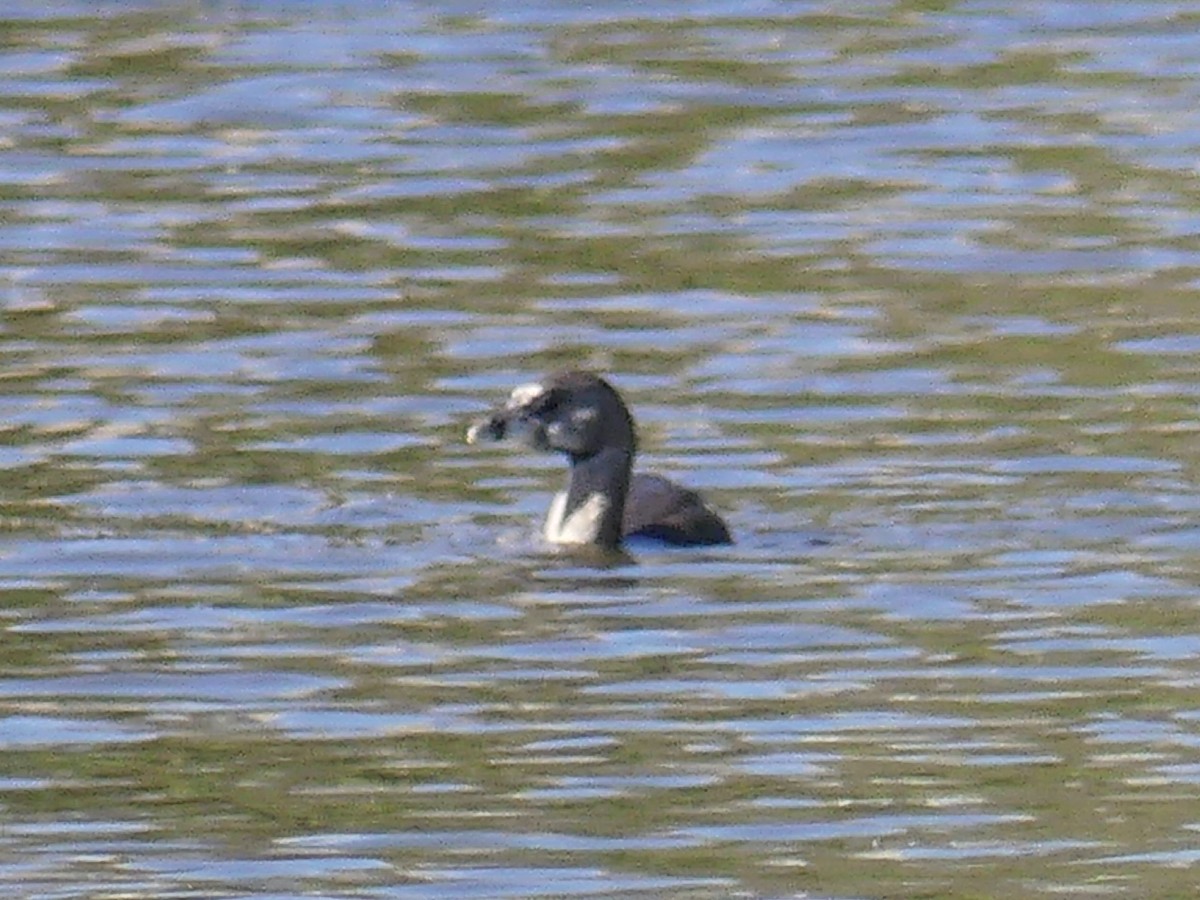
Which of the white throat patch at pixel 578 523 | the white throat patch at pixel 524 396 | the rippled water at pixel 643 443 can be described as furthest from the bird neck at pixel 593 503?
the white throat patch at pixel 524 396

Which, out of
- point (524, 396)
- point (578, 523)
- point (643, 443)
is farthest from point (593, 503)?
point (643, 443)

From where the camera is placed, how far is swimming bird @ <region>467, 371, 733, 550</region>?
14.3m

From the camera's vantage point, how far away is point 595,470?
14.8 meters

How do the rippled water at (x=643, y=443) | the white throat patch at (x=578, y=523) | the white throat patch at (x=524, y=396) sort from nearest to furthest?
1. the rippled water at (x=643, y=443)
2. the white throat patch at (x=578, y=523)
3. the white throat patch at (x=524, y=396)

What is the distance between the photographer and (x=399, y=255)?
1989 centimetres

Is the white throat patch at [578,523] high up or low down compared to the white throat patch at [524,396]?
down

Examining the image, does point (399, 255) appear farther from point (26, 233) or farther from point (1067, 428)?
point (1067, 428)

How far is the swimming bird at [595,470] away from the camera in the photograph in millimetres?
14312

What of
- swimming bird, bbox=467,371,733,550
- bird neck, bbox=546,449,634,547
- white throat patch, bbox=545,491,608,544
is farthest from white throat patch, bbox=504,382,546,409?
white throat patch, bbox=545,491,608,544

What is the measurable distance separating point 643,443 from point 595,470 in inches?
51.0

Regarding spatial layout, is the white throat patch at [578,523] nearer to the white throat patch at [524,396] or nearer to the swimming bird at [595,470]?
the swimming bird at [595,470]

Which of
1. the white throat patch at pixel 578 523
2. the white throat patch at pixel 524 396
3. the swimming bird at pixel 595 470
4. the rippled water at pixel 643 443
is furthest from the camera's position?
the white throat patch at pixel 524 396

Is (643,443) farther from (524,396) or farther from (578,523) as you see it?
(578,523)

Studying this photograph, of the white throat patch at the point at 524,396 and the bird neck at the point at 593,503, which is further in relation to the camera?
the white throat patch at the point at 524,396
